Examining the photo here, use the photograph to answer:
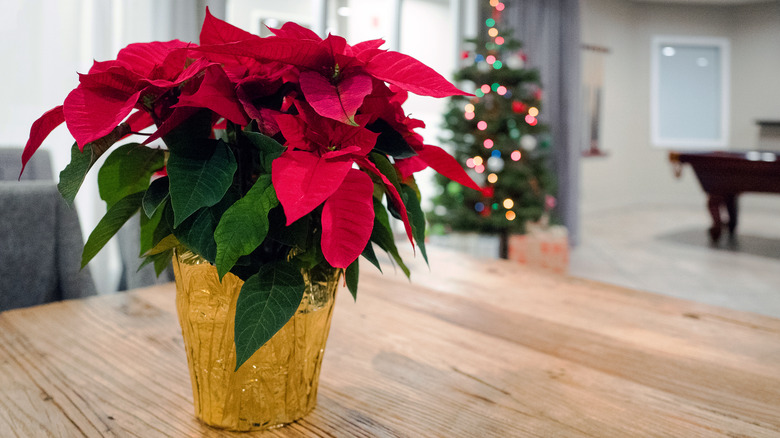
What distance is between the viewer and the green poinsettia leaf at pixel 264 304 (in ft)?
1.40

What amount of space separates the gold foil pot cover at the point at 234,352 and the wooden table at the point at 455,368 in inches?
1.1

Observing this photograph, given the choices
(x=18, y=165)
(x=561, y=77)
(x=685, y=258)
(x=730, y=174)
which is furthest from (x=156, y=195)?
(x=730, y=174)

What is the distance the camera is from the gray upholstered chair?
3.70 feet

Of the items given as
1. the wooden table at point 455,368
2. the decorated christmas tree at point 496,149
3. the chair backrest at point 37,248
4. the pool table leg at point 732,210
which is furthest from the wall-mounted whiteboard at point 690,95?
the chair backrest at point 37,248

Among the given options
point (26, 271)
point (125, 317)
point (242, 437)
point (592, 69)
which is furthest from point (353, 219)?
point (592, 69)

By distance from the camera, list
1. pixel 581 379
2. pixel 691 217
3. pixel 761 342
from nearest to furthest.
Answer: pixel 581 379
pixel 761 342
pixel 691 217

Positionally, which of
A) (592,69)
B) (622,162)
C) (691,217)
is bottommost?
(691,217)

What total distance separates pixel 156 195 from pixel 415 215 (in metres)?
0.22

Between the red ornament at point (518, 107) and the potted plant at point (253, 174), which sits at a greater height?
the red ornament at point (518, 107)

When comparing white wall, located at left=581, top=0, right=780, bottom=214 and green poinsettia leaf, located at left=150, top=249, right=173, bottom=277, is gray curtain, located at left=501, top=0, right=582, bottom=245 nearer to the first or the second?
white wall, located at left=581, top=0, right=780, bottom=214

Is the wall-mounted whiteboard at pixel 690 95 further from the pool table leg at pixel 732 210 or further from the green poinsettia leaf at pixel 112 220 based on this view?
the green poinsettia leaf at pixel 112 220

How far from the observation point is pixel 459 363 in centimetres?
73

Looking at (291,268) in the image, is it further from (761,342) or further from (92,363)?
(761,342)

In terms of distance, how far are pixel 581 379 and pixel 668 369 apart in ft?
0.42
